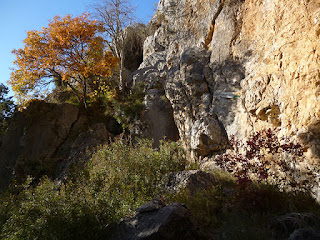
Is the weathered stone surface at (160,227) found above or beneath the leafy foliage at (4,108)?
beneath

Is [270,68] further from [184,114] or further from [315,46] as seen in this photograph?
[184,114]

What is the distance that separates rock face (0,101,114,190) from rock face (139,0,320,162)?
523 centimetres

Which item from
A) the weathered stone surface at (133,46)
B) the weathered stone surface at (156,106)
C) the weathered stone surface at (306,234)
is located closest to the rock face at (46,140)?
the weathered stone surface at (156,106)

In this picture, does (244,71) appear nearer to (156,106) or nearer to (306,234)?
(306,234)

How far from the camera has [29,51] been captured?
39.2 ft

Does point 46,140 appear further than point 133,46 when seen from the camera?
No

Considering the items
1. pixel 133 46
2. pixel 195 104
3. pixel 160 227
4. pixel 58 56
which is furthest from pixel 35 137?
pixel 160 227

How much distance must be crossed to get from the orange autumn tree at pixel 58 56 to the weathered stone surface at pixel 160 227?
9.91m

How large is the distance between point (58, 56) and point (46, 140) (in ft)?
14.1

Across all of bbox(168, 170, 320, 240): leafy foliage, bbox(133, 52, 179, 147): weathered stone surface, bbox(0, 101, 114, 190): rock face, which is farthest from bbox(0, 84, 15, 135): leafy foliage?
bbox(168, 170, 320, 240): leafy foliage

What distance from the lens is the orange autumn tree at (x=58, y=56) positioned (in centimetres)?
1201

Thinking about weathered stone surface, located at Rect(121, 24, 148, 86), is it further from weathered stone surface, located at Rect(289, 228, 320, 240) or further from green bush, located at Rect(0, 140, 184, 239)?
weathered stone surface, located at Rect(289, 228, 320, 240)

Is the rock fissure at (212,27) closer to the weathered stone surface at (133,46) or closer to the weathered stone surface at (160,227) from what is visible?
the weathered stone surface at (160,227)

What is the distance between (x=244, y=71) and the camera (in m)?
6.90
